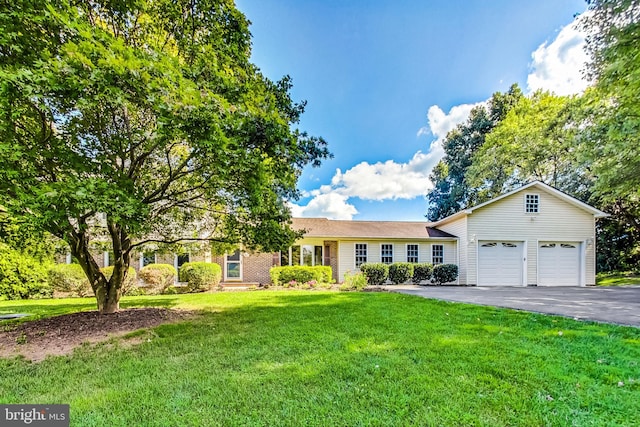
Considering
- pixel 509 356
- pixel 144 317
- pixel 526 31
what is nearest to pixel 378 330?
pixel 509 356

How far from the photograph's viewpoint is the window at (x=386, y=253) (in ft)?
57.7

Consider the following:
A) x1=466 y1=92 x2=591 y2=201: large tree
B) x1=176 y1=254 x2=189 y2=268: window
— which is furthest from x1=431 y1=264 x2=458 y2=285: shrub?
x1=176 y1=254 x2=189 y2=268: window

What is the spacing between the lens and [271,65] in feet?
31.8

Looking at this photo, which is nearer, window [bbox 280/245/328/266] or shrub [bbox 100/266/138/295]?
shrub [bbox 100/266/138/295]

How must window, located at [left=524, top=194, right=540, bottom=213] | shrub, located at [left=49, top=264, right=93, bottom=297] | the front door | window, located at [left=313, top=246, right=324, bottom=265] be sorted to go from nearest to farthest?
shrub, located at [left=49, top=264, right=93, bottom=297] → window, located at [left=524, top=194, right=540, bottom=213] → the front door → window, located at [left=313, top=246, right=324, bottom=265]

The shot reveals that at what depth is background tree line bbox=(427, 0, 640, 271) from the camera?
9.90m

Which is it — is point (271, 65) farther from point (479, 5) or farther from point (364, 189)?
point (364, 189)

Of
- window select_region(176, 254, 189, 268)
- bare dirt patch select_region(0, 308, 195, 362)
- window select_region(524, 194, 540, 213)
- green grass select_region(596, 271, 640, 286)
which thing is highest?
window select_region(524, 194, 540, 213)

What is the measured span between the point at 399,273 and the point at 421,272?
1.27m

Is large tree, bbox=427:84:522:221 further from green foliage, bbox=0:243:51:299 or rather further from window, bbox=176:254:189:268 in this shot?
green foliage, bbox=0:243:51:299

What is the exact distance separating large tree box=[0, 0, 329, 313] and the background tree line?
933 cm

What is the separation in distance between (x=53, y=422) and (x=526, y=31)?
1617cm

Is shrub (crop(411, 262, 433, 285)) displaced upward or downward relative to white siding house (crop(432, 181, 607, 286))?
downward

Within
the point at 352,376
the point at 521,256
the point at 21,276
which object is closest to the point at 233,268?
the point at 21,276
